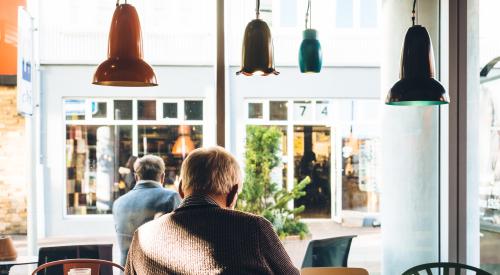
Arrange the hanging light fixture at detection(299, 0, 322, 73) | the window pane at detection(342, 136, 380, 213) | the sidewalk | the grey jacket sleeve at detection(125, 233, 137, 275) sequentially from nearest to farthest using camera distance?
the grey jacket sleeve at detection(125, 233, 137, 275), the hanging light fixture at detection(299, 0, 322, 73), the sidewalk, the window pane at detection(342, 136, 380, 213)

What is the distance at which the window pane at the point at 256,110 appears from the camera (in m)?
8.15

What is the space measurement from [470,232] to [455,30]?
53.8 inches

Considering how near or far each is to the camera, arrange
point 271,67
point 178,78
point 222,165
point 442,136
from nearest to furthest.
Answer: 1. point 222,165
2. point 271,67
3. point 442,136
4. point 178,78

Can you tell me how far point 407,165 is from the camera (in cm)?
406

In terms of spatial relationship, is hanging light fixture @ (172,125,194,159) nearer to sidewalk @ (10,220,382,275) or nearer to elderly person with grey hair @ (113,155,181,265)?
sidewalk @ (10,220,382,275)

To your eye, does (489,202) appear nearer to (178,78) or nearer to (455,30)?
(455,30)

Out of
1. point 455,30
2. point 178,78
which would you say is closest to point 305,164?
point 178,78

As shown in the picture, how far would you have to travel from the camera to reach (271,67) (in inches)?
102

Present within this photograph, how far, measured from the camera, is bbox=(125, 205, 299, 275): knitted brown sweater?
5.74ft

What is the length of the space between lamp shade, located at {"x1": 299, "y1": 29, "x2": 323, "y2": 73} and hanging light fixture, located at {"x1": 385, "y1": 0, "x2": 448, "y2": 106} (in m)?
0.85

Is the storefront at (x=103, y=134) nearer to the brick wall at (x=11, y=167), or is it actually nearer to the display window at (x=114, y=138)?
the display window at (x=114, y=138)

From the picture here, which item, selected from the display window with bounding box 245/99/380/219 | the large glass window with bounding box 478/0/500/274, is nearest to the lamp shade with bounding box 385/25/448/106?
the large glass window with bounding box 478/0/500/274

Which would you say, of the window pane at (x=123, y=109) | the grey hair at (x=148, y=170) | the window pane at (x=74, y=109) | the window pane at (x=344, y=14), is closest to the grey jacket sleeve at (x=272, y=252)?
the grey hair at (x=148, y=170)

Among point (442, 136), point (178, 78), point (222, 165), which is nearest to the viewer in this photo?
point (222, 165)
